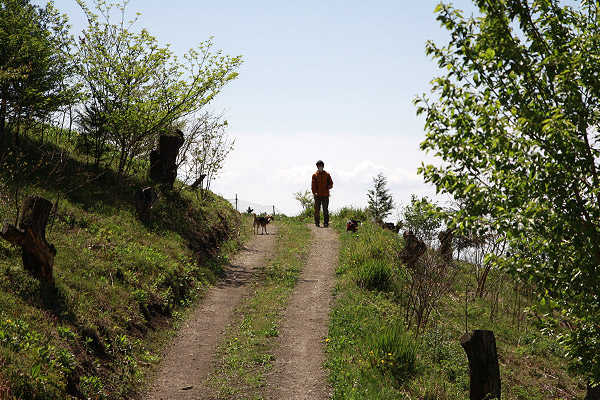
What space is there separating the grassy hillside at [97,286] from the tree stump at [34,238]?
9.8 inches

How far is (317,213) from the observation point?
25062 mm

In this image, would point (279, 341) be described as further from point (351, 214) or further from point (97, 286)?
point (351, 214)

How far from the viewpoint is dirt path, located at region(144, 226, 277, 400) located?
8742 mm

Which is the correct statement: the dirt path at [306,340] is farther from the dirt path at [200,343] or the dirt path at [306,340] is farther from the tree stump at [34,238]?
the tree stump at [34,238]

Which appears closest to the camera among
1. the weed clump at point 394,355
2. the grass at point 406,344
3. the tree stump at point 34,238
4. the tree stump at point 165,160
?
the tree stump at point 34,238

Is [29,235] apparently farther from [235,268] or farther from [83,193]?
[235,268]

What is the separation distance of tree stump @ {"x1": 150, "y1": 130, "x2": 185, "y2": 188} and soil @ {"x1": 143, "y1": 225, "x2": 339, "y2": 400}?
213 inches

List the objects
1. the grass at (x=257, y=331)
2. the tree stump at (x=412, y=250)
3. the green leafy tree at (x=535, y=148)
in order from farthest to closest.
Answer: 1. the tree stump at (x=412, y=250)
2. the grass at (x=257, y=331)
3. the green leafy tree at (x=535, y=148)

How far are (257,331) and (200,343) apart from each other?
4.29ft

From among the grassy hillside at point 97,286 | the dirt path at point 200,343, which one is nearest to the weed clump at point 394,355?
the dirt path at point 200,343

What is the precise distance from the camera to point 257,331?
37.4 ft

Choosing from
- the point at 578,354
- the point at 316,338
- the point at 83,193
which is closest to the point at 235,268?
the point at 83,193

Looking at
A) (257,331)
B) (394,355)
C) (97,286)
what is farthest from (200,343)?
(394,355)

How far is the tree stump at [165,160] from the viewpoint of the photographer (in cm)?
2058
